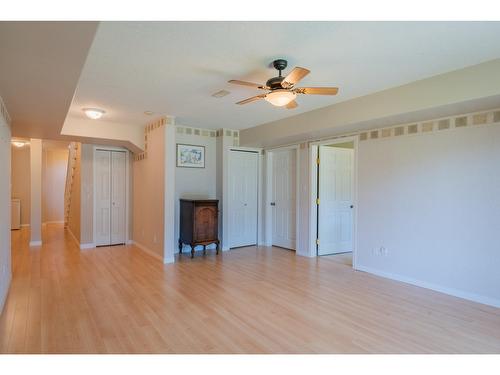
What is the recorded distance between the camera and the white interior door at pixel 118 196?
635cm

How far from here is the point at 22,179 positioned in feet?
29.3

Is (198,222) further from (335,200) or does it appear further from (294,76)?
(294,76)

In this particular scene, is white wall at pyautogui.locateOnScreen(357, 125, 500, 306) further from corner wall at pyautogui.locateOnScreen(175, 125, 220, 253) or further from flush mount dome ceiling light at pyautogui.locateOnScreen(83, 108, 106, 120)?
flush mount dome ceiling light at pyautogui.locateOnScreen(83, 108, 106, 120)

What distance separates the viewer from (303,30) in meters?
2.17

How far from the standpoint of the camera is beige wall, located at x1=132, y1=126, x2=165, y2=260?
496cm

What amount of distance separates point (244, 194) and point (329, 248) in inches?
76.7

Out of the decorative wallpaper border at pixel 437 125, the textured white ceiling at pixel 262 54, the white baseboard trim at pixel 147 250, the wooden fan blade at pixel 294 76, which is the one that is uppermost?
the textured white ceiling at pixel 262 54

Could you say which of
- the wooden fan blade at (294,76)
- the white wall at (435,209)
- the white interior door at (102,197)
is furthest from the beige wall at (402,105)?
the white interior door at (102,197)

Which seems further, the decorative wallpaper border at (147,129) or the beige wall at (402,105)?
the decorative wallpaper border at (147,129)

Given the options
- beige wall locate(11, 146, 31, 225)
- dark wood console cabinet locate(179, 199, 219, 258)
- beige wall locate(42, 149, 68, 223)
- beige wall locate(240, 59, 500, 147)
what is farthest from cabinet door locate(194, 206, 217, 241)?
beige wall locate(42, 149, 68, 223)

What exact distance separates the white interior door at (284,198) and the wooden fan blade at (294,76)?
125 inches

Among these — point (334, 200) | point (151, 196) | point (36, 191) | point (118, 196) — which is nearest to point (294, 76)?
point (334, 200)

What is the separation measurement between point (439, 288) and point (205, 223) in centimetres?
353

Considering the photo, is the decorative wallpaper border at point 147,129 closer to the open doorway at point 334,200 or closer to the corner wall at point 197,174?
the corner wall at point 197,174
